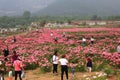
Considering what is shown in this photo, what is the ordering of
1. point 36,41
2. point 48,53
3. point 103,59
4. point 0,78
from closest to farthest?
point 0,78 → point 103,59 → point 48,53 → point 36,41

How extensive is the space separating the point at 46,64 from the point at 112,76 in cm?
583

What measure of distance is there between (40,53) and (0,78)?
32.5ft

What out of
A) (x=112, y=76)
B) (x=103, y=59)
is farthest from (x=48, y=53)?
(x=112, y=76)

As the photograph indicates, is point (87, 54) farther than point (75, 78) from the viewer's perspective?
Yes

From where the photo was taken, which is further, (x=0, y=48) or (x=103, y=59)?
(x=0, y=48)

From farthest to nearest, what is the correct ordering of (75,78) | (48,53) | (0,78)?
(48,53)
(75,78)
(0,78)

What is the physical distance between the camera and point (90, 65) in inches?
960

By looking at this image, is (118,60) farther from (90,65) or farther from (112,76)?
(112,76)

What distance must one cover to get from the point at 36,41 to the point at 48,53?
419 inches

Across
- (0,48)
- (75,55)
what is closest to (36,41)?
(0,48)

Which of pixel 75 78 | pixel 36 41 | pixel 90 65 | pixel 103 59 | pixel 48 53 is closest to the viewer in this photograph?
pixel 75 78

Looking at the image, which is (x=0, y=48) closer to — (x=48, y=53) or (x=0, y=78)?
(x=48, y=53)

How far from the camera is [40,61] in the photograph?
2691cm

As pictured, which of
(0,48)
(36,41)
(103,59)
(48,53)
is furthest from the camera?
(36,41)
